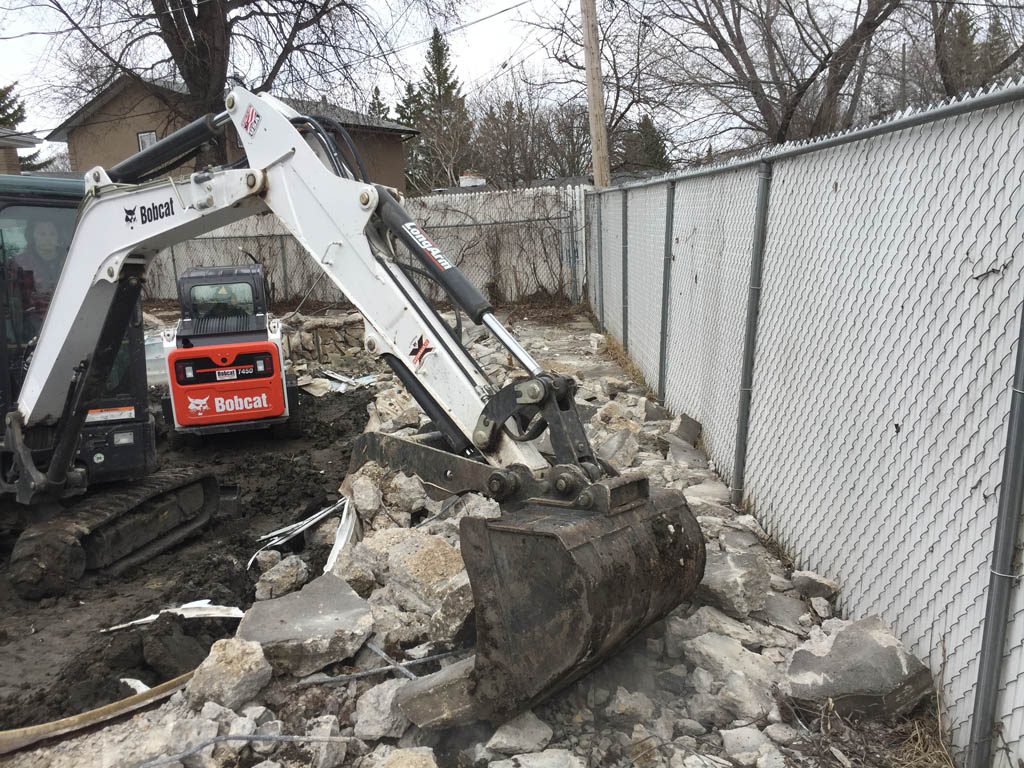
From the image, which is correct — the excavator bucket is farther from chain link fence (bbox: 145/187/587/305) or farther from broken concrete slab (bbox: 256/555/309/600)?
chain link fence (bbox: 145/187/587/305)

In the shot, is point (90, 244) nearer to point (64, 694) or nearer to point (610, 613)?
point (64, 694)

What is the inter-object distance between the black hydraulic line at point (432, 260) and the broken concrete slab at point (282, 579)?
2.39 meters

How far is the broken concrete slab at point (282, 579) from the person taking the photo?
4.75m

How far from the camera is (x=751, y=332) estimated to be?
5227 mm

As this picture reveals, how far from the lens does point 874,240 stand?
11.9ft

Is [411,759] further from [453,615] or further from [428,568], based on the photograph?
[428,568]

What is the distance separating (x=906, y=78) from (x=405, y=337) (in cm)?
1700

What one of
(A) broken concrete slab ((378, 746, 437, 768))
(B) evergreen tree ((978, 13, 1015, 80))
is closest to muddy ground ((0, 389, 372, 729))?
(A) broken concrete slab ((378, 746, 437, 768))

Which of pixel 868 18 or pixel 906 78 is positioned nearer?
pixel 868 18

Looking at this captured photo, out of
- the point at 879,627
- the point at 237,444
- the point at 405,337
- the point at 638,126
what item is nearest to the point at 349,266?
the point at 405,337

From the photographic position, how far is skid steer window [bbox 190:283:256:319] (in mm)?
9609

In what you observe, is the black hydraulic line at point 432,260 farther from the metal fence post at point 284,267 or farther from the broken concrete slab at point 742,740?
the metal fence post at point 284,267

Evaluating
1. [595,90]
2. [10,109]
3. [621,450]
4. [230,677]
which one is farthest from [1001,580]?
[10,109]

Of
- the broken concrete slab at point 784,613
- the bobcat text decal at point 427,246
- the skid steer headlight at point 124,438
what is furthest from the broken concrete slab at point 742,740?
the skid steer headlight at point 124,438
